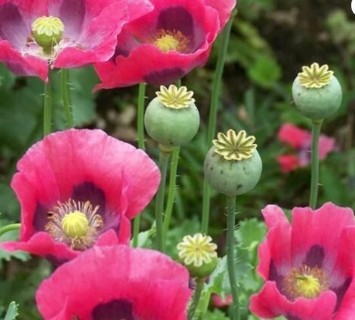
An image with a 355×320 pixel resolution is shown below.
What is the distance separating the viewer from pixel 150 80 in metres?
1.47

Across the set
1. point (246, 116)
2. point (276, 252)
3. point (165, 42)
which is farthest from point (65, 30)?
point (246, 116)

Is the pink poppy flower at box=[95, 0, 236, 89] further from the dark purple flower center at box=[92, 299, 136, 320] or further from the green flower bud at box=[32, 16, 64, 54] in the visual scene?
the dark purple flower center at box=[92, 299, 136, 320]

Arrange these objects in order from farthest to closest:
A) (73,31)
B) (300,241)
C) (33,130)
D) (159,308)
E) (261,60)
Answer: (261,60) → (33,130) → (73,31) → (300,241) → (159,308)

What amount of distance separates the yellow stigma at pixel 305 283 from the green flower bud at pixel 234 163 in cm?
16

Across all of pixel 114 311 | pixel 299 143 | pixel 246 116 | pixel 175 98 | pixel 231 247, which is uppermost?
pixel 246 116

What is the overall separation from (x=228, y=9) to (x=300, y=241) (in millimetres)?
277

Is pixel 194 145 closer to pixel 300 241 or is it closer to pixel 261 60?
pixel 261 60

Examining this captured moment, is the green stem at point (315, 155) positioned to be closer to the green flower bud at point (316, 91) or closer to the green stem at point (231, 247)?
the green flower bud at point (316, 91)

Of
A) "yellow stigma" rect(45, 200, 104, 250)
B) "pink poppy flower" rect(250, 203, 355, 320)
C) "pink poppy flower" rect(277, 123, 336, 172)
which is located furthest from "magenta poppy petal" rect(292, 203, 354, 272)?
"pink poppy flower" rect(277, 123, 336, 172)

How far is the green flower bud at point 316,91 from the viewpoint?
1445mm

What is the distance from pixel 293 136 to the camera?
2.94 m

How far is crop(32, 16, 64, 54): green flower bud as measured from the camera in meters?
1.46

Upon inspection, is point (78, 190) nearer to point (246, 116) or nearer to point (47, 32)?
point (47, 32)

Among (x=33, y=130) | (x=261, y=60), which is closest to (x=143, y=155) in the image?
(x=33, y=130)
